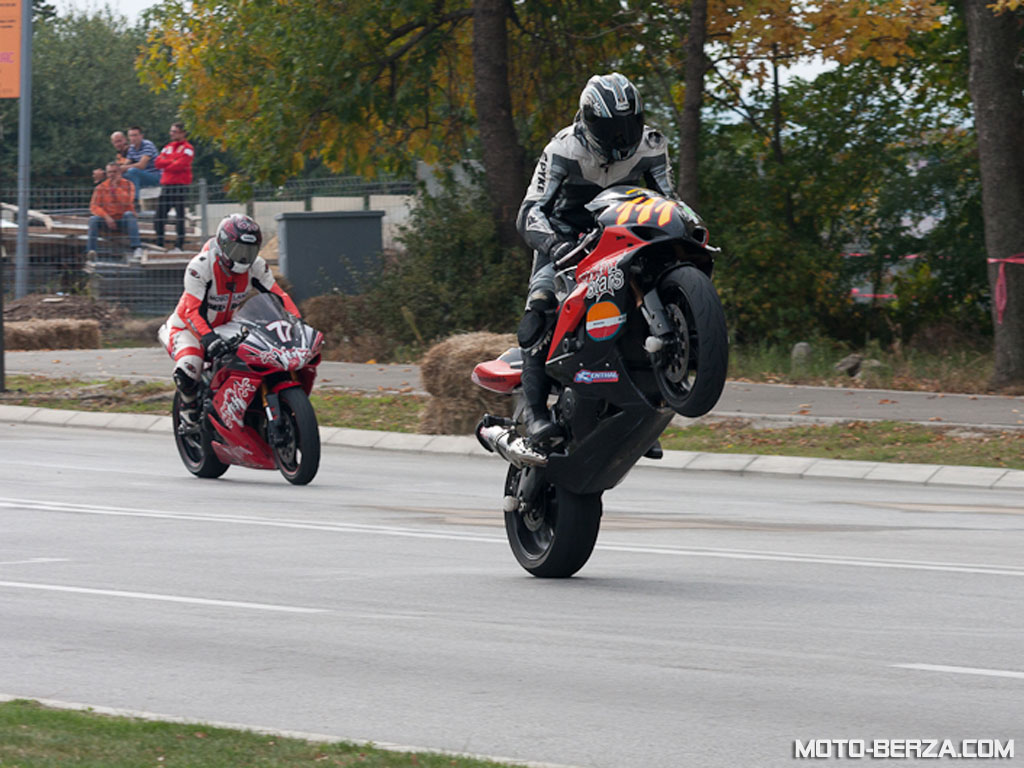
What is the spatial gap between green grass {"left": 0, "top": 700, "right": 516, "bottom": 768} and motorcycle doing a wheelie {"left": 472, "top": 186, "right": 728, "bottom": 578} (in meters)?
2.44

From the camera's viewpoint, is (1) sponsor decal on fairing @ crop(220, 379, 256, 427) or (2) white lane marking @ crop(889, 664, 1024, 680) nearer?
(2) white lane marking @ crop(889, 664, 1024, 680)

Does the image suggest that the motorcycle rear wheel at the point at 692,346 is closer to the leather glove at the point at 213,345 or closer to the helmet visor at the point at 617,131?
the helmet visor at the point at 617,131

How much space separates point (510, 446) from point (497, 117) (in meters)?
17.2

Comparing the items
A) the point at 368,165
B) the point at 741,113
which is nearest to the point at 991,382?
the point at 741,113

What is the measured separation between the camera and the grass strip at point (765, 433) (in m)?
15.5

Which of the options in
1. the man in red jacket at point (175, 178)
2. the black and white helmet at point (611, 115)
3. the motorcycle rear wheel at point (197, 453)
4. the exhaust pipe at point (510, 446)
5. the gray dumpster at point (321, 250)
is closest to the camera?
the black and white helmet at point (611, 115)

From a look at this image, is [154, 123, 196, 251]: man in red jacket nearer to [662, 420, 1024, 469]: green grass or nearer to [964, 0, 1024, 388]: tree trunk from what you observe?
[964, 0, 1024, 388]: tree trunk

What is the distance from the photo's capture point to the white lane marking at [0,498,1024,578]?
30.9ft

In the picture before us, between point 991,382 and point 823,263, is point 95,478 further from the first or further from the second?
point 823,263

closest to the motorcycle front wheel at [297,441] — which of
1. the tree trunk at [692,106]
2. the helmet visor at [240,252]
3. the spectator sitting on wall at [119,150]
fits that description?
the helmet visor at [240,252]

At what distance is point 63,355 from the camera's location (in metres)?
26.5

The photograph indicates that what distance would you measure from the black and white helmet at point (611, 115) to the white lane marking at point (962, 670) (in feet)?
9.83

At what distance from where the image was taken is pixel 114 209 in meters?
30.8

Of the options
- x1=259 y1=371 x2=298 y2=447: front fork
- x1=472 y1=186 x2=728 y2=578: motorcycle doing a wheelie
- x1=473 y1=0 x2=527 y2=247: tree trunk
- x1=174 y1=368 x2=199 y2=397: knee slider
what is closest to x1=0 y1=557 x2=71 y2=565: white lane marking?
x1=472 y1=186 x2=728 y2=578: motorcycle doing a wheelie
